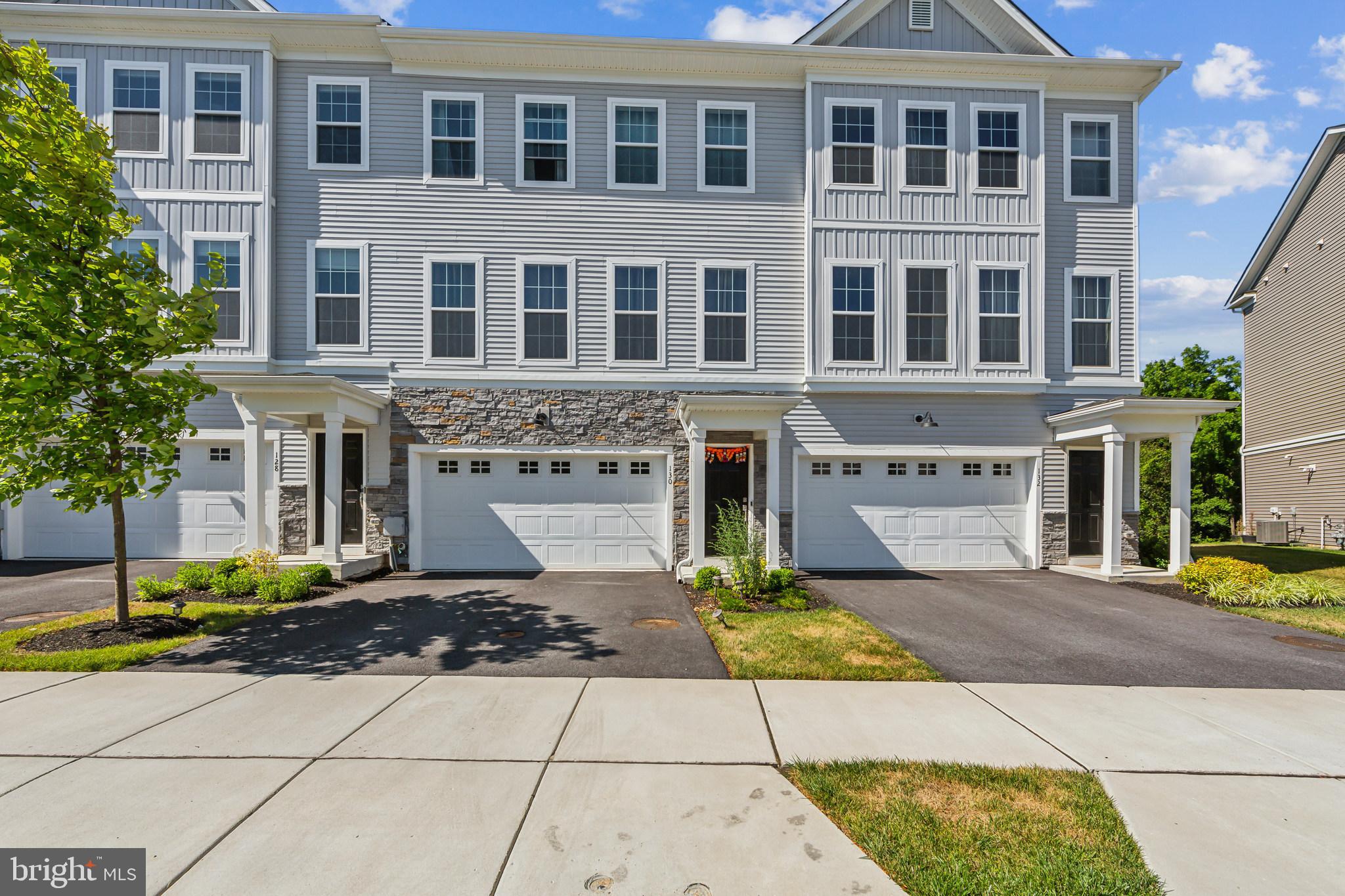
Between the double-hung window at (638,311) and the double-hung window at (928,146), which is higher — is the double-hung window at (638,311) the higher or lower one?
the lower one

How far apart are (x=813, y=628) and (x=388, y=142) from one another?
485 inches

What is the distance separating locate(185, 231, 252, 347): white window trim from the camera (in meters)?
12.0

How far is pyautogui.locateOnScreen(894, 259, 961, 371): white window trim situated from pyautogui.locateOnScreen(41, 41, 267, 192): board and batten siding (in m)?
13.2

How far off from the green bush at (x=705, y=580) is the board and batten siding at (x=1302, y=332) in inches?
790

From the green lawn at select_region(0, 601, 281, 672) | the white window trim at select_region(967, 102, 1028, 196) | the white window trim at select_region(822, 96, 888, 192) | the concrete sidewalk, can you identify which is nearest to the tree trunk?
the green lawn at select_region(0, 601, 281, 672)

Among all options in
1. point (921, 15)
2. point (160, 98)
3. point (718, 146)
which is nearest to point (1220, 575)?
point (718, 146)

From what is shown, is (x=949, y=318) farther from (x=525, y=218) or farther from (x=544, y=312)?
(x=525, y=218)

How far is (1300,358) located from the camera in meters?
19.2

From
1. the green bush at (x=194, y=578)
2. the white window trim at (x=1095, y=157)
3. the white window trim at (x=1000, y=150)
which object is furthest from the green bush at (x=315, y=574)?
the white window trim at (x=1095, y=157)

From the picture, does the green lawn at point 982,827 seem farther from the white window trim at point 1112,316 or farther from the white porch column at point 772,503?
the white window trim at point 1112,316

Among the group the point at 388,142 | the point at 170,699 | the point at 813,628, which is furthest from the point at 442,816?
the point at 388,142

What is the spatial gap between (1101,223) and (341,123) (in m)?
16.1

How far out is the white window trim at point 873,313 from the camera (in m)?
12.6

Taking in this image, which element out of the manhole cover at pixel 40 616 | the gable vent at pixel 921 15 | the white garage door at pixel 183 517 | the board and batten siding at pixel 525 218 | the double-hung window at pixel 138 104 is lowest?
the manhole cover at pixel 40 616
